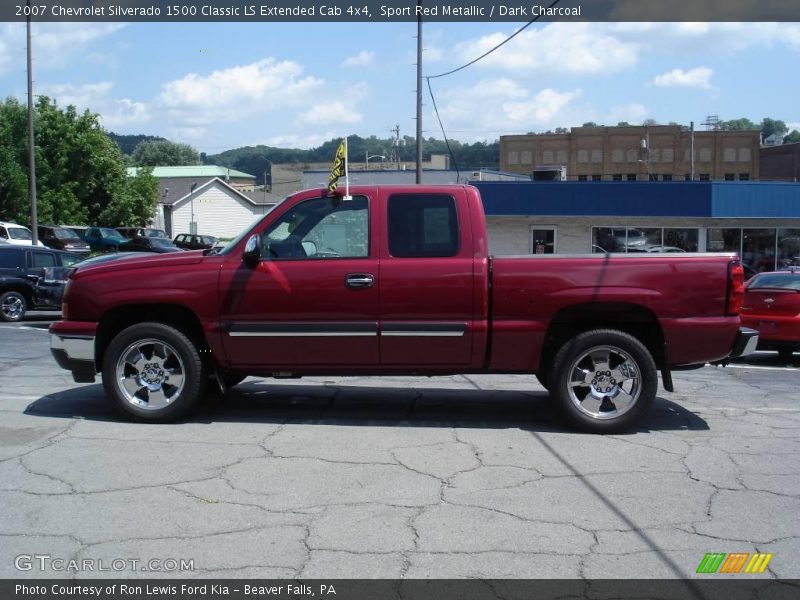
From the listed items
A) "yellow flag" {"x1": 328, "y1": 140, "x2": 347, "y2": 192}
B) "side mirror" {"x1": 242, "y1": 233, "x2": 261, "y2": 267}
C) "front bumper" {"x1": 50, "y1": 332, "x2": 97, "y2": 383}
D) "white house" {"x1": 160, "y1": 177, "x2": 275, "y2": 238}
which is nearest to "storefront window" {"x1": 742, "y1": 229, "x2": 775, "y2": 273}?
"yellow flag" {"x1": 328, "y1": 140, "x2": 347, "y2": 192}

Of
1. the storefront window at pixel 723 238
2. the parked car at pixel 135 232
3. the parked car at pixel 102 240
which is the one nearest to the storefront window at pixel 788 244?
the storefront window at pixel 723 238

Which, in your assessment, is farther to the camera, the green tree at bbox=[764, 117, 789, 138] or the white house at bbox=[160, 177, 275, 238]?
the green tree at bbox=[764, 117, 789, 138]

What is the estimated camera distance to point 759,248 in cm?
3002

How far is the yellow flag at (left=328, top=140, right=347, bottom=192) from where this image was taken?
712 cm

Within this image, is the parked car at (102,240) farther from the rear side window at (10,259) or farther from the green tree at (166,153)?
the green tree at (166,153)

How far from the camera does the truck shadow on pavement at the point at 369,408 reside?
7527 mm

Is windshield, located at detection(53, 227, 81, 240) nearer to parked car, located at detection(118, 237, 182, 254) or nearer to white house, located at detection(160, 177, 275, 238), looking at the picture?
parked car, located at detection(118, 237, 182, 254)

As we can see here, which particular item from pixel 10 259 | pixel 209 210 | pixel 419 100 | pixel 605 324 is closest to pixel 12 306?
pixel 10 259

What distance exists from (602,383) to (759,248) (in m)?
25.7

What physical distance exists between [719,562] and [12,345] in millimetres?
12138

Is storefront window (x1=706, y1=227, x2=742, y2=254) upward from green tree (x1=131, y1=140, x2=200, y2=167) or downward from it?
downward

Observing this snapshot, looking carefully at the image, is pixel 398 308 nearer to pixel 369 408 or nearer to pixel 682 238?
pixel 369 408

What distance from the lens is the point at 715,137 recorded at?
233 ft

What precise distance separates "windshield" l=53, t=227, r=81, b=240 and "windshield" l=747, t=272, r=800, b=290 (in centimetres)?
3500
